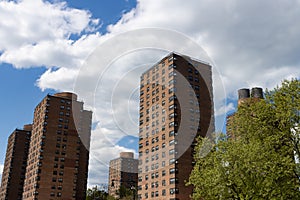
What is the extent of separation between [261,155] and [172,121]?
60422 mm

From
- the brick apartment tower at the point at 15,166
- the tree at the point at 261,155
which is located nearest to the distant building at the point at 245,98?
Answer: the tree at the point at 261,155

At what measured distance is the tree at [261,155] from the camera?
26734mm

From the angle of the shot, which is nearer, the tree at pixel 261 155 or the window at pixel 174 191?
A: the tree at pixel 261 155

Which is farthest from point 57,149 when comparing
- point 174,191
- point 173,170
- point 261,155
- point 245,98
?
point 261,155

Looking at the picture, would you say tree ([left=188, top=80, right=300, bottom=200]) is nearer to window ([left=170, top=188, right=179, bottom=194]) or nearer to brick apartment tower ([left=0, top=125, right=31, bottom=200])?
window ([left=170, top=188, right=179, bottom=194])

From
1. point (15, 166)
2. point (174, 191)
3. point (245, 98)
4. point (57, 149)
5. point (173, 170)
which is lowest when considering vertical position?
point (174, 191)

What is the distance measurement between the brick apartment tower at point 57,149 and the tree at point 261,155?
9038cm

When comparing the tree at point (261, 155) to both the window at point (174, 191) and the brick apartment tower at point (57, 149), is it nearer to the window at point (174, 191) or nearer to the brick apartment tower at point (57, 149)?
the window at point (174, 191)

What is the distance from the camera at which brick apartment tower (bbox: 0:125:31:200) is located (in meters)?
148

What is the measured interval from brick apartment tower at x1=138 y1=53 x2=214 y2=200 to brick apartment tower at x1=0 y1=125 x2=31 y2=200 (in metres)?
81.2

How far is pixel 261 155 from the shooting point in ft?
88.9

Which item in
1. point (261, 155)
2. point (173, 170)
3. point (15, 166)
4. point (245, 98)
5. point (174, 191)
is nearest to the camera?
point (261, 155)

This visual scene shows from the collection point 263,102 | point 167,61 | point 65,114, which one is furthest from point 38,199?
point 263,102

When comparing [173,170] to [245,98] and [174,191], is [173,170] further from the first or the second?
[245,98]
